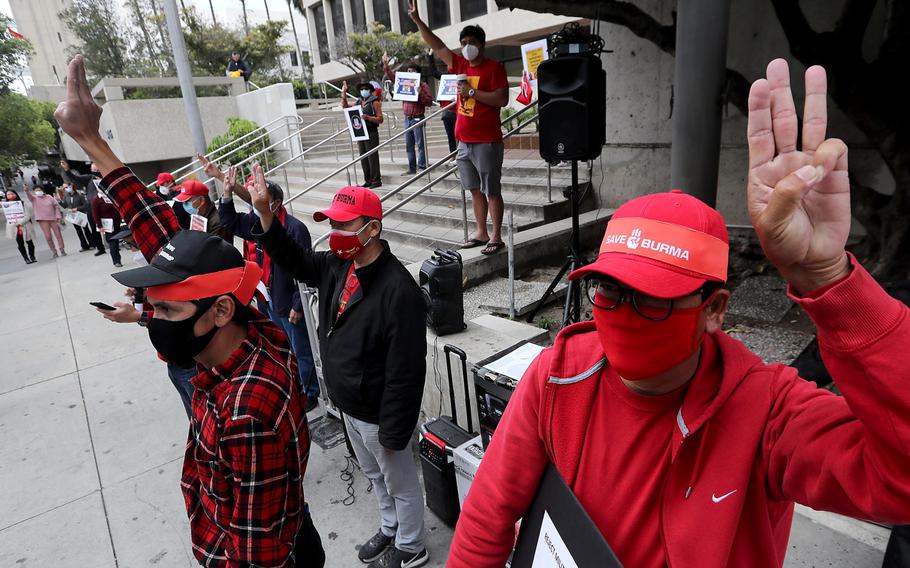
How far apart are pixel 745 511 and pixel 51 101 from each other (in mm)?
49557

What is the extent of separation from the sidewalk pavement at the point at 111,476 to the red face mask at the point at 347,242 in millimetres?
1864

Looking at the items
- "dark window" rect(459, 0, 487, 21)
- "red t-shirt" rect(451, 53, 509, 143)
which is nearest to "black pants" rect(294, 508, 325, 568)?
Result: "red t-shirt" rect(451, 53, 509, 143)

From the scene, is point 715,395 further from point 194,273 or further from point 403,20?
point 403,20

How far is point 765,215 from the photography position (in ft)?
2.82

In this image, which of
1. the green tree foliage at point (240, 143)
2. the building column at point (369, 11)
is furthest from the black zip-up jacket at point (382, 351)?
the building column at point (369, 11)

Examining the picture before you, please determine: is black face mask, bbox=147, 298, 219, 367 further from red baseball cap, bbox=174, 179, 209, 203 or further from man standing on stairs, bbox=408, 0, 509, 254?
man standing on stairs, bbox=408, 0, 509, 254

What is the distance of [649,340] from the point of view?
1.06 metres

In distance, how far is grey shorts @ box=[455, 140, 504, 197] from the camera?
5445mm

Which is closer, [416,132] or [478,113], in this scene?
[478,113]

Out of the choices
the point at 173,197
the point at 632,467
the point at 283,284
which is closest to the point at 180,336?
the point at 632,467

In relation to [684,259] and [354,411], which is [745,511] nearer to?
[684,259]

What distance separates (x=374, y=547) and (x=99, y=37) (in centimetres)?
3562

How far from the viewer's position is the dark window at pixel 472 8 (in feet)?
85.1

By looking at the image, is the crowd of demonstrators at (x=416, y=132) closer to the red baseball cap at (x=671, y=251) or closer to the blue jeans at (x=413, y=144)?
the blue jeans at (x=413, y=144)
